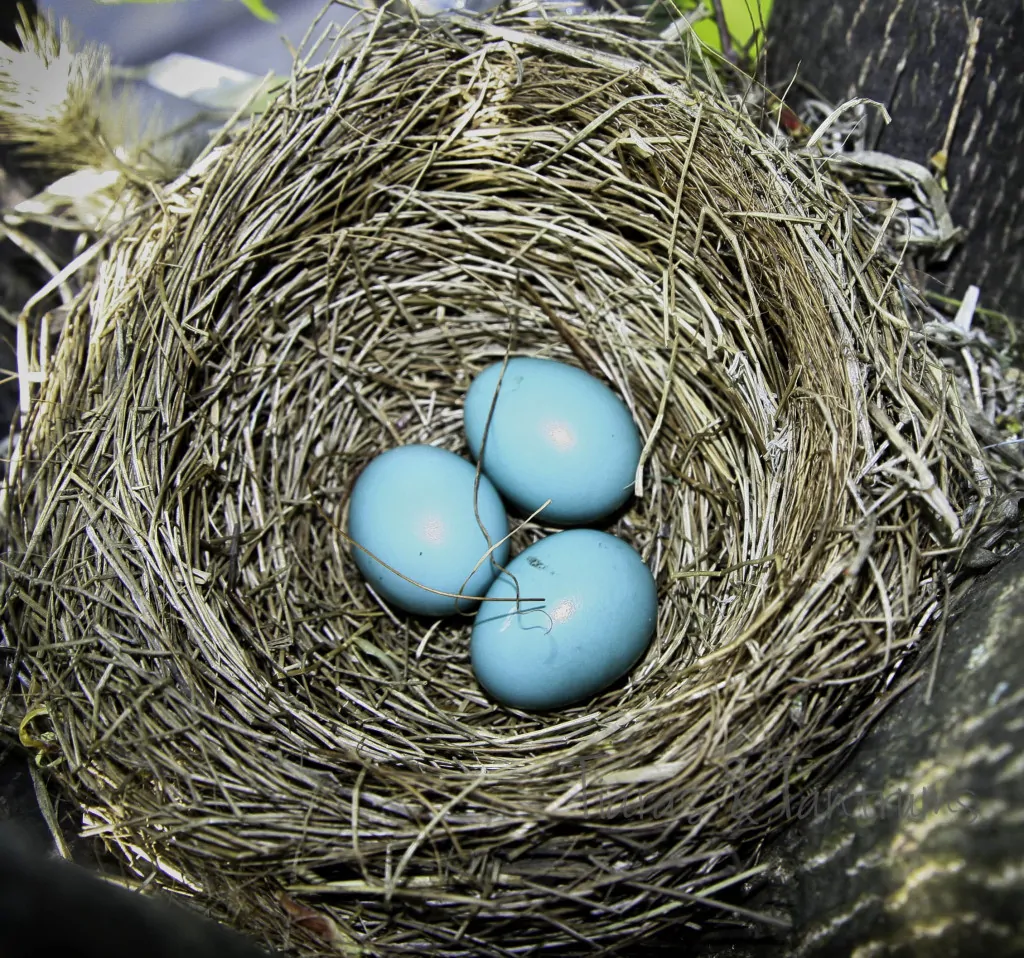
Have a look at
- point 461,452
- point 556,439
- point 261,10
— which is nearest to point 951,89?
point 556,439

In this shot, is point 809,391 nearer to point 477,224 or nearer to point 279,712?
point 477,224

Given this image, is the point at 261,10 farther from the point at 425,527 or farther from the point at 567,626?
the point at 567,626

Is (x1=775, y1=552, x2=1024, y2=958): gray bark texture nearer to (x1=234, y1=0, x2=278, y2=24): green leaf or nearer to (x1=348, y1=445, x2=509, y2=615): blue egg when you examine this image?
(x1=348, y1=445, x2=509, y2=615): blue egg

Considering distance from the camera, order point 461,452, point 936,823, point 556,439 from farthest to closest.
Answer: point 461,452, point 556,439, point 936,823

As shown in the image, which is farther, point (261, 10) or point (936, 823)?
point (261, 10)

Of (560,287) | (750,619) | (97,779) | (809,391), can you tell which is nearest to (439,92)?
(560,287)

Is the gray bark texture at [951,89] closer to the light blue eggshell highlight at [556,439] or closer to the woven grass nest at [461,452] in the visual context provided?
the woven grass nest at [461,452]
